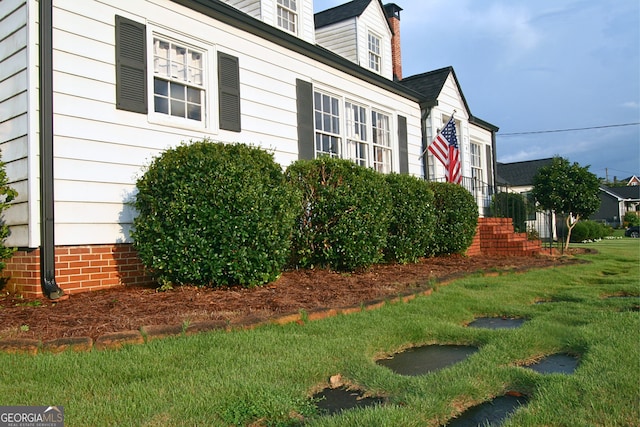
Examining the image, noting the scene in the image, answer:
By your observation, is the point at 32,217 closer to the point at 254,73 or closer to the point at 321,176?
the point at 321,176

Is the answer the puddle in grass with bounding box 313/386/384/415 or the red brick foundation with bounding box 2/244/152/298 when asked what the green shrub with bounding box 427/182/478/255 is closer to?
the red brick foundation with bounding box 2/244/152/298

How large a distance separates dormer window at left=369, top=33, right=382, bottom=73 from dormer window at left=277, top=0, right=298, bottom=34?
11.3 ft

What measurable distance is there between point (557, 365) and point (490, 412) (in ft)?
3.43

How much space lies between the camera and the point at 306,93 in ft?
31.4

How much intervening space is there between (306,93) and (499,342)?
705cm

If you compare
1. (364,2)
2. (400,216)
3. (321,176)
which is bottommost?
(400,216)

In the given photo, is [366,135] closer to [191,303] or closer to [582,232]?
[191,303]

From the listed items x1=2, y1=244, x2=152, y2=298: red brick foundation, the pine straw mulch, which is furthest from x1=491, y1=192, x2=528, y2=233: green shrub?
x1=2, y1=244, x2=152, y2=298: red brick foundation

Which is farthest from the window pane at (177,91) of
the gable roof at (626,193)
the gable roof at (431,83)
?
the gable roof at (626,193)

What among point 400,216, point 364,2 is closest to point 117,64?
point 400,216

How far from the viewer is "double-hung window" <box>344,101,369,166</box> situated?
1098cm

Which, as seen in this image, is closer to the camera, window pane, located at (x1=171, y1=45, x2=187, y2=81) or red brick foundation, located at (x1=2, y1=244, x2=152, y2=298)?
red brick foundation, located at (x1=2, y1=244, x2=152, y2=298)

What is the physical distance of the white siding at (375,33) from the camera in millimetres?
13164

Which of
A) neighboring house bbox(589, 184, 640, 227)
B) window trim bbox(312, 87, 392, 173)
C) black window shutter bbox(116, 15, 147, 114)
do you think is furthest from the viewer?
neighboring house bbox(589, 184, 640, 227)
